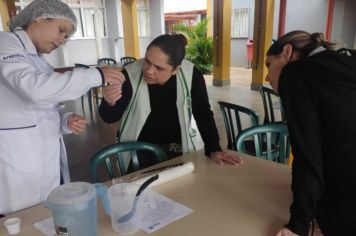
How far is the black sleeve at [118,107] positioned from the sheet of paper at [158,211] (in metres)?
0.55

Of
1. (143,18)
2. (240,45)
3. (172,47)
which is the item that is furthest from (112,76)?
(143,18)

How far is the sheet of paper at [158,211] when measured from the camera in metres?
1.08

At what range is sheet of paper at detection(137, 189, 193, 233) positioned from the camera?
1.08m

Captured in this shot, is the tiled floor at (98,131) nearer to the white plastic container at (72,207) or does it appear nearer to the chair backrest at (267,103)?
the chair backrest at (267,103)

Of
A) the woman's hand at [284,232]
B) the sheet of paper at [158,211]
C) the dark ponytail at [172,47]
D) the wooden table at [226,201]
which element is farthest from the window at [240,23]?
the woman's hand at [284,232]

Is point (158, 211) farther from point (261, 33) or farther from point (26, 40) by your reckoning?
point (261, 33)

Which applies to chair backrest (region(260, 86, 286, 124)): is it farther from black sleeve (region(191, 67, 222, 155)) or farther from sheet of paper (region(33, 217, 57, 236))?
sheet of paper (region(33, 217, 57, 236))

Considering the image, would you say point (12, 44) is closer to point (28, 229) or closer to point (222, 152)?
point (28, 229)

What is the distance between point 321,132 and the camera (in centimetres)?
96

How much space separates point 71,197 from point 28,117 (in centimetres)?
61

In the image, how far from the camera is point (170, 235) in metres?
1.02

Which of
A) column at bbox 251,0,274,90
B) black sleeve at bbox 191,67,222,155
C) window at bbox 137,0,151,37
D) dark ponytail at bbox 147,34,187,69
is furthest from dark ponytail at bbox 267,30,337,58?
window at bbox 137,0,151,37

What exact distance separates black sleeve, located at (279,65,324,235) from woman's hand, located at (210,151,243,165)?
2.01 ft

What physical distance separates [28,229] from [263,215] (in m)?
0.83
